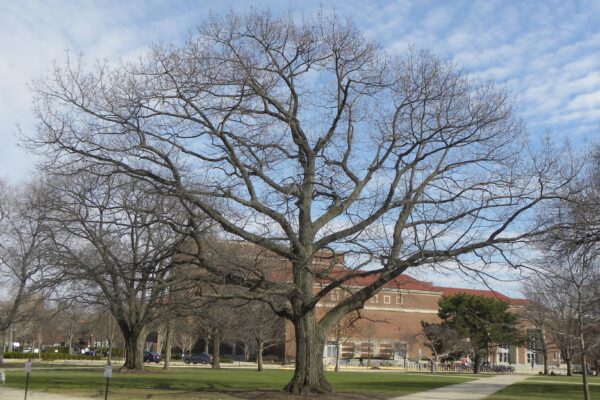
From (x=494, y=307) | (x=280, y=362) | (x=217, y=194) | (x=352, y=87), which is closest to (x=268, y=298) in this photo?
(x=217, y=194)

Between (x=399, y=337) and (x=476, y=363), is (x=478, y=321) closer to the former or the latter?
(x=476, y=363)

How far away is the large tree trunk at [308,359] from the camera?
21.6m

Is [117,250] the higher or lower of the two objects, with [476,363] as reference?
higher

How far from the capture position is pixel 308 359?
21.9 metres

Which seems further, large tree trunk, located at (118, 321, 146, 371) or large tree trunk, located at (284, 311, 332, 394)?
large tree trunk, located at (118, 321, 146, 371)

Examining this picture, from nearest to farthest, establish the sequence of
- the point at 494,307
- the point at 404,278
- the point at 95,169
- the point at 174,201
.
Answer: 1. the point at 95,169
2. the point at 174,201
3. the point at 404,278
4. the point at 494,307

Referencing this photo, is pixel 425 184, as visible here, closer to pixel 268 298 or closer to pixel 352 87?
pixel 352 87

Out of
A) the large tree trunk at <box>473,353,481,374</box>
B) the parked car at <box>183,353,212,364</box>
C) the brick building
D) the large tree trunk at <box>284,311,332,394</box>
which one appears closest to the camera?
the large tree trunk at <box>284,311,332,394</box>

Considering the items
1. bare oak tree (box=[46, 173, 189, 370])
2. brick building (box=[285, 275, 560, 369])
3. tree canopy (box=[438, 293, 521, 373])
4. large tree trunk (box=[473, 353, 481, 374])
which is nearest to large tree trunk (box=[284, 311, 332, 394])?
bare oak tree (box=[46, 173, 189, 370])

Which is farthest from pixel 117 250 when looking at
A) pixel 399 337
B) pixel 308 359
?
pixel 399 337

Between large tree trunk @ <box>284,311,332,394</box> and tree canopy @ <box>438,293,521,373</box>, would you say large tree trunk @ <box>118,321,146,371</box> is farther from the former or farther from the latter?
tree canopy @ <box>438,293,521,373</box>

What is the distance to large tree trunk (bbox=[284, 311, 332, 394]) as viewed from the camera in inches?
851

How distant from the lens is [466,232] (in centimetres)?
1925

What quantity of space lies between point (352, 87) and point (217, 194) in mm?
6132
